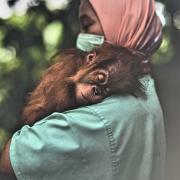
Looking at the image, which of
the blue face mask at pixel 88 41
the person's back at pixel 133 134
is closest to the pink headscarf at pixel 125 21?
the blue face mask at pixel 88 41

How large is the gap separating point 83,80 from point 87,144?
0.24 metres

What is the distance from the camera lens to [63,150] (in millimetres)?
1683

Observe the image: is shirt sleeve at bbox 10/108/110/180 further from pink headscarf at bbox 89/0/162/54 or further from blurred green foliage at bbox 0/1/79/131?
pink headscarf at bbox 89/0/162/54

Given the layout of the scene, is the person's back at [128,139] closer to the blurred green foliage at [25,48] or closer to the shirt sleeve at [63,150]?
the shirt sleeve at [63,150]

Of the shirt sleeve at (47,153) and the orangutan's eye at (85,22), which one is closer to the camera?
the shirt sleeve at (47,153)

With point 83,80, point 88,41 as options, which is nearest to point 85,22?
point 88,41

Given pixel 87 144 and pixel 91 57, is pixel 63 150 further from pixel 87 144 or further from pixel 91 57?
pixel 91 57

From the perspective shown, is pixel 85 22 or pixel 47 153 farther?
pixel 85 22

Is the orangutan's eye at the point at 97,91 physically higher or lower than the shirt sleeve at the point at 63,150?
higher

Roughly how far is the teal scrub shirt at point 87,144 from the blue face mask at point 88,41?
211 mm

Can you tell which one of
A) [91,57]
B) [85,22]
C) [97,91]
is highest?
[85,22]

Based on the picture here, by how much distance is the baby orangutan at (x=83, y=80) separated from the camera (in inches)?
67.9

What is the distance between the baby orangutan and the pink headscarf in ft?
0.13

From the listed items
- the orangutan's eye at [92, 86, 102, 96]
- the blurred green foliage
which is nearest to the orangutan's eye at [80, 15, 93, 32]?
the blurred green foliage
